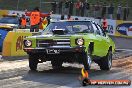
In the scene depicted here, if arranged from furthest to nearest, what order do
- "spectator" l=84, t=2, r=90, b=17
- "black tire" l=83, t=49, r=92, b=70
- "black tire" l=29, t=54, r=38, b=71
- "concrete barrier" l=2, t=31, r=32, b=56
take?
"spectator" l=84, t=2, r=90, b=17 → "concrete barrier" l=2, t=31, r=32, b=56 → "black tire" l=29, t=54, r=38, b=71 → "black tire" l=83, t=49, r=92, b=70

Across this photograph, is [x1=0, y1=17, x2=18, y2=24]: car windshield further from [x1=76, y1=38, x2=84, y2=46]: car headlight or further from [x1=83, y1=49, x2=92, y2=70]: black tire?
[x1=76, y1=38, x2=84, y2=46]: car headlight

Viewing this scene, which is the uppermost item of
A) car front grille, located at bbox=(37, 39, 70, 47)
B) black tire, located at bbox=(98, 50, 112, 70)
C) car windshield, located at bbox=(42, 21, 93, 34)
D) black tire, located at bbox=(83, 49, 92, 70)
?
car windshield, located at bbox=(42, 21, 93, 34)

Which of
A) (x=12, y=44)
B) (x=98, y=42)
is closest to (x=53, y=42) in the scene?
(x=98, y=42)

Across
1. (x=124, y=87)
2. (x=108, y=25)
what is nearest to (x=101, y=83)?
(x=124, y=87)

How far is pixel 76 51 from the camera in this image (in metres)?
12.1

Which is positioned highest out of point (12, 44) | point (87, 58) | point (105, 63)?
point (87, 58)

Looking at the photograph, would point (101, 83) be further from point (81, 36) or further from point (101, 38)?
point (101, 38)

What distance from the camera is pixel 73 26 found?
1356 cm

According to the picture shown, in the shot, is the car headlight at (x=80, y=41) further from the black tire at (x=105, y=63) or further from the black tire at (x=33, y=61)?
the black tire at (x=105, y=63)

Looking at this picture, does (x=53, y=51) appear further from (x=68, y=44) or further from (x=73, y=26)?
(x=73, y=26)

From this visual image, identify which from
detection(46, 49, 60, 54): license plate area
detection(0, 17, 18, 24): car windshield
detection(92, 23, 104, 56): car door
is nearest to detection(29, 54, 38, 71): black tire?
detection(46, 49, 60, 54): license plate area

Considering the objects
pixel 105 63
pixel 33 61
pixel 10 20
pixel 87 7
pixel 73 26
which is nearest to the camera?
pixel 33 61

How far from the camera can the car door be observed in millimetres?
13383

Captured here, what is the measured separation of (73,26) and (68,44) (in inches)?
57.2
